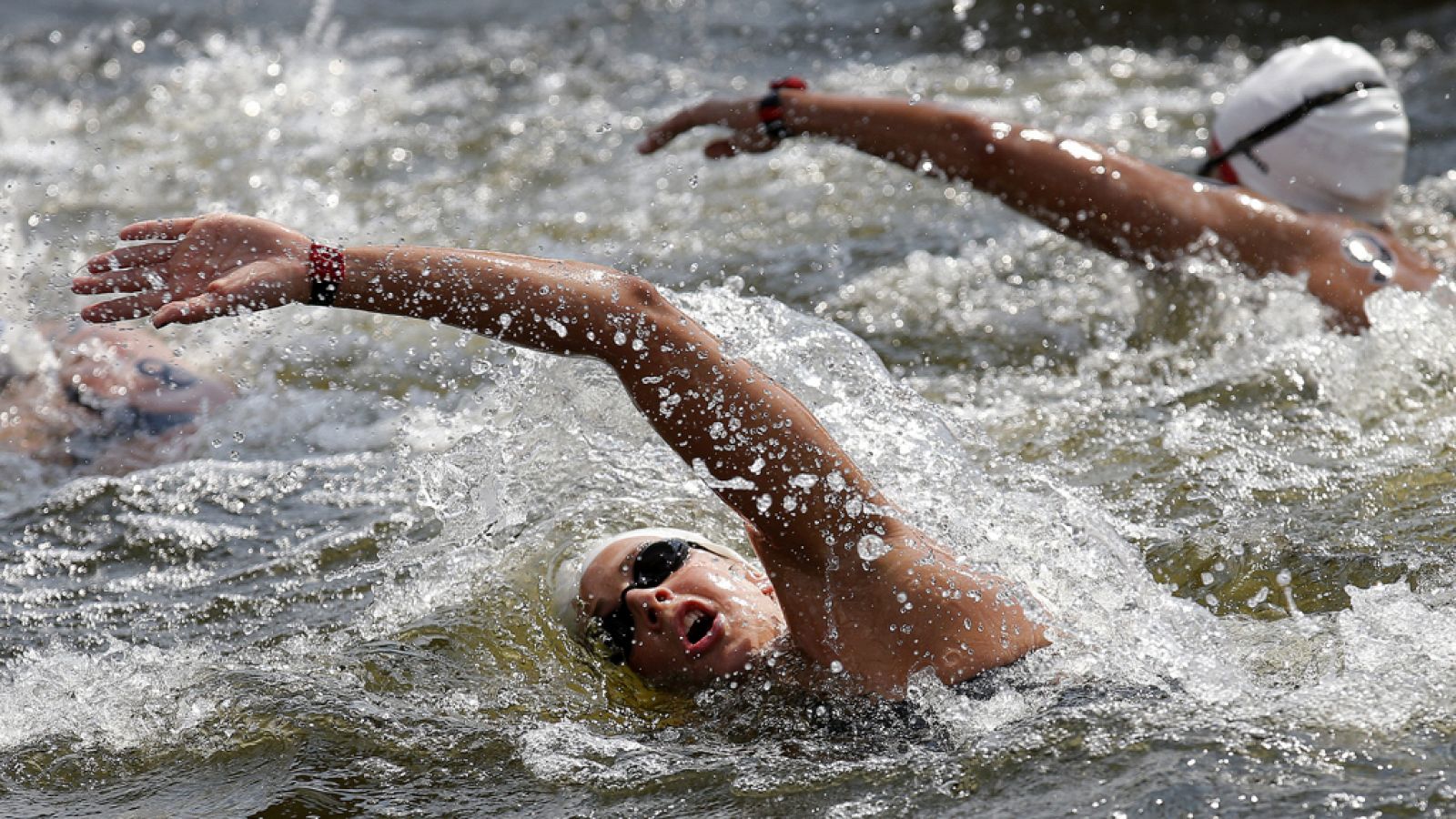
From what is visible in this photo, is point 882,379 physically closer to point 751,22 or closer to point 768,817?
point 768,817

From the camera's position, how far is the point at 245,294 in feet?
9.49

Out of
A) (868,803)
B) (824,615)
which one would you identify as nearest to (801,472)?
(824,615)

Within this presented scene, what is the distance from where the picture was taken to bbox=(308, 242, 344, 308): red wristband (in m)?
2.97

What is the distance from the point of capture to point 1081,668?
334 centimetres

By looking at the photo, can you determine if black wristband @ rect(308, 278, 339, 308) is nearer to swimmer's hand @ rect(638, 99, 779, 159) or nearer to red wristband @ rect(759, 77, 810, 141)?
swimmer's hand @ rect(638, 99, 779, 159)

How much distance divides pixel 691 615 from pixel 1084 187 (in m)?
2.20

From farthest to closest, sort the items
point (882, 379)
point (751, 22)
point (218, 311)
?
point (751, 22)
point (882, 379)
point (218, 311)

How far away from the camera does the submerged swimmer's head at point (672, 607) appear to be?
3.61 metres

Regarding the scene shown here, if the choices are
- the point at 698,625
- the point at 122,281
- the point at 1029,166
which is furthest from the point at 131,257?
the point at 1029,166

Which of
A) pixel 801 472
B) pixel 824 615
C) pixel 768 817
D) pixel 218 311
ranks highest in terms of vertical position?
pixel 218 311

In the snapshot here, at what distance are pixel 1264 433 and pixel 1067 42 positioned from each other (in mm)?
5389

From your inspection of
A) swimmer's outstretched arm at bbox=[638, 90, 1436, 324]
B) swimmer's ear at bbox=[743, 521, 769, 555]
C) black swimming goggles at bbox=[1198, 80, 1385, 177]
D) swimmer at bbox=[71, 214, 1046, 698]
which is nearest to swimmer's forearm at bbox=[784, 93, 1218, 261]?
swimmer's outstretched arm at bbox=[638, 90, 1436, 324]

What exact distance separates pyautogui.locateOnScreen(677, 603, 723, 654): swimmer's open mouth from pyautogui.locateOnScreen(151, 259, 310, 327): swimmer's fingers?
46.8 inches

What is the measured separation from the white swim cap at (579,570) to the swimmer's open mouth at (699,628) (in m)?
0.25
